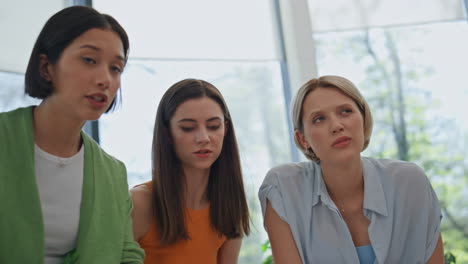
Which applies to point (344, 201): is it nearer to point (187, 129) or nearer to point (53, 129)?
point (187, 129)

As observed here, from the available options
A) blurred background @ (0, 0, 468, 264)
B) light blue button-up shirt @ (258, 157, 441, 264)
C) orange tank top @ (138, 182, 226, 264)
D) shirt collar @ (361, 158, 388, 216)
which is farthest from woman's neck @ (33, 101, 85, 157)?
blurred background @ (0, 0, 468, 264)

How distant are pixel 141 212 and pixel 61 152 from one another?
0.47 m

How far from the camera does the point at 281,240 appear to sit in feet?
5.99

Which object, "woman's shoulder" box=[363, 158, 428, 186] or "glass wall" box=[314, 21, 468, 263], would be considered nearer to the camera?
"woman's shoulder" box=[363, 158, 428, 186]

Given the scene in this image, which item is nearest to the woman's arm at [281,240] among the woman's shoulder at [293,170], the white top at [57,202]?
the woman's shoulder at [293,170]

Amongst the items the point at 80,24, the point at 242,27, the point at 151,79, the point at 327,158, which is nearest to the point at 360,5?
the point at 242,27

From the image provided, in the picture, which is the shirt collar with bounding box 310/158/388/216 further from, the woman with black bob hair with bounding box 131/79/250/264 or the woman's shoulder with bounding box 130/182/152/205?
the woman's shoulder with bounding box 130/182/152/205

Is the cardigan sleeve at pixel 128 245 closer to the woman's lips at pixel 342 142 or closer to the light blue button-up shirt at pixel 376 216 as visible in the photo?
the light blue button-up shirt at pixel 376 216

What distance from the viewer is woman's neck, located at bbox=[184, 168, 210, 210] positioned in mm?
1931

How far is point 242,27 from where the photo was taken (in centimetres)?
317

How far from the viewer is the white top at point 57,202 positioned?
1.38 meters

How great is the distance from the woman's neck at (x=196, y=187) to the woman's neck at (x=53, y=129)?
599 mm

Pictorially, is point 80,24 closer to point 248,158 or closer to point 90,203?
point 90,203

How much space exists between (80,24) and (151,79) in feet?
4.69
